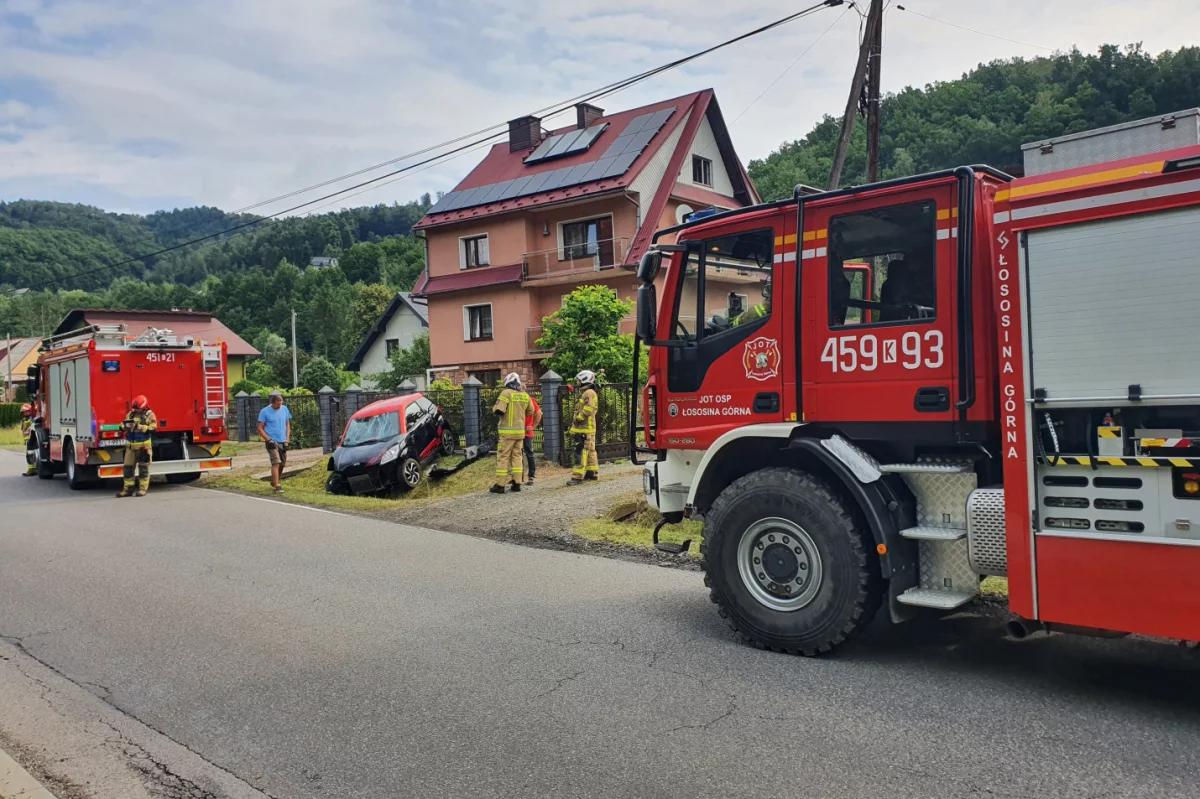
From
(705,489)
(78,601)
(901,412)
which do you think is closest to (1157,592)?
(901,412)

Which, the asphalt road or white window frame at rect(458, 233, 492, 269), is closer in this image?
the asphalt road

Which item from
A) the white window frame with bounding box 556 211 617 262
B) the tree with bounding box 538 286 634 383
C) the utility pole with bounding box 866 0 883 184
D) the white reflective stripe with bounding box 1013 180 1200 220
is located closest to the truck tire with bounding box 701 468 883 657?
the white reflective stripe with bounding box 1013 180 1200 220

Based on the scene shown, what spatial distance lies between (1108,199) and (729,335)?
2.40 meters

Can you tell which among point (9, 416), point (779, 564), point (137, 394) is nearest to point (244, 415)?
point (137, 394)

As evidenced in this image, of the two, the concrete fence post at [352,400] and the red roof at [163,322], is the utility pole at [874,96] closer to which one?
the concrete fence post at [352,400]

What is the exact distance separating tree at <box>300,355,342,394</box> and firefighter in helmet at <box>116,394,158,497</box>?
31.3 m

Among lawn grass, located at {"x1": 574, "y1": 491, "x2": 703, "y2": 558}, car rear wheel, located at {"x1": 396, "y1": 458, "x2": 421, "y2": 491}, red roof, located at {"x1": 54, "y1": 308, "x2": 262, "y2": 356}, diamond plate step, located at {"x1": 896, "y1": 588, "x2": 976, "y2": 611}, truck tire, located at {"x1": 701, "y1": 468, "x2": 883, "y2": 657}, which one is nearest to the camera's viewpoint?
diamond plate step, located at {"x1": 896, "y1": 588, "x2": 976, "y2": 611}

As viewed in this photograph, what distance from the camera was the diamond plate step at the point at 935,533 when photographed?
15.9ft

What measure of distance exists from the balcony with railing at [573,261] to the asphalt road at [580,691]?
2223cm

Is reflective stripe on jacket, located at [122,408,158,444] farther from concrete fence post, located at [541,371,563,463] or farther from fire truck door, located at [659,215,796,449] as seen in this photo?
fire truck door, located at [659,215,796,449]

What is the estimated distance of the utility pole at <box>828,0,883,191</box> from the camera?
1388 cm

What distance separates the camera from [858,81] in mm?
14172

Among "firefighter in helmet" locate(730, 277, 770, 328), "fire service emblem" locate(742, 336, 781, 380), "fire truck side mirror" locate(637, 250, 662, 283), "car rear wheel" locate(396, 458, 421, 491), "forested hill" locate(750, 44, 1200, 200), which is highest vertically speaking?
"forested hill" locate(750, 44, 1200, 200)

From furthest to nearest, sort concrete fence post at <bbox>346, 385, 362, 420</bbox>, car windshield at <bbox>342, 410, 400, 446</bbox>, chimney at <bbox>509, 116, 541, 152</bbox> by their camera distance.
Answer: chimney at <bbox>509, 116, 541, 152</bbox> < concrete fence post at <bbox>346, 385, 362, 420</bbox> < car windshield at <bbox>342, 410, 400, 446</bbox>
